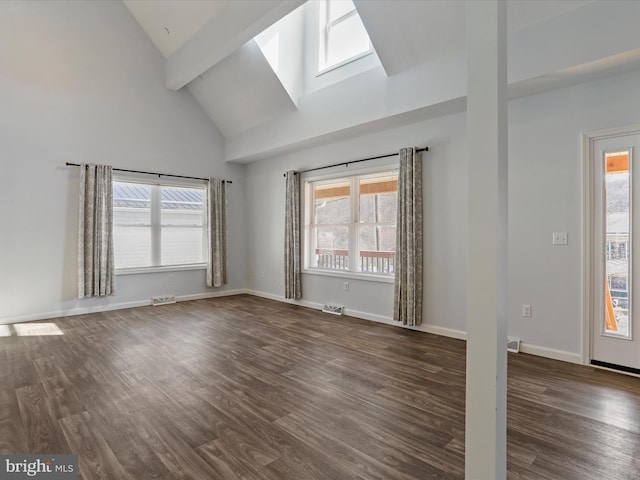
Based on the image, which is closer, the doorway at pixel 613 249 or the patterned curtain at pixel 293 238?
the doorway at pixel 613 249

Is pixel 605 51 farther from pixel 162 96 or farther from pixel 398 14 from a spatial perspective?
pixel 162 96

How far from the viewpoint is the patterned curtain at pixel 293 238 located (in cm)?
590

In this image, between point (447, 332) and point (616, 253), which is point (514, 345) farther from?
point (616, 253)

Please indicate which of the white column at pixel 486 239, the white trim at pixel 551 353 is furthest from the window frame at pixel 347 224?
the white column at pixel 486 239

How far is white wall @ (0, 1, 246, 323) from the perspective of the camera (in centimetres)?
471

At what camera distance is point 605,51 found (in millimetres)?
2756

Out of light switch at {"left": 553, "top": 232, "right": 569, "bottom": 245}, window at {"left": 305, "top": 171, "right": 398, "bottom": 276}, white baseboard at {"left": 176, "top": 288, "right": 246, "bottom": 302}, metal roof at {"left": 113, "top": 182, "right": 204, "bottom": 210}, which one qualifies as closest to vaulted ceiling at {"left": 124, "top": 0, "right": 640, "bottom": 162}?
window at {"left": 305, "top": 171, "right": 398, "bottom": 276}

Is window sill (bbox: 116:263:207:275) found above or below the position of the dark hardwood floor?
above

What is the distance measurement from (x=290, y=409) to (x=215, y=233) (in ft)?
15.5

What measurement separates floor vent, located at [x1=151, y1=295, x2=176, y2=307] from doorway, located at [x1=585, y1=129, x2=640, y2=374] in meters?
5.91

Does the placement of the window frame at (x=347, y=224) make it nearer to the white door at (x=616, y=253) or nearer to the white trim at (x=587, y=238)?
the white trim at (x=587, y=238)

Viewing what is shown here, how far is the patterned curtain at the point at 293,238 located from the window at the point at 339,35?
1843mm

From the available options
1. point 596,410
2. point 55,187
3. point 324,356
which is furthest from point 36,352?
point 596,410

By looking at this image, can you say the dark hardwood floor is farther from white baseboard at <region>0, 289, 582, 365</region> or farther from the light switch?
the light switch
